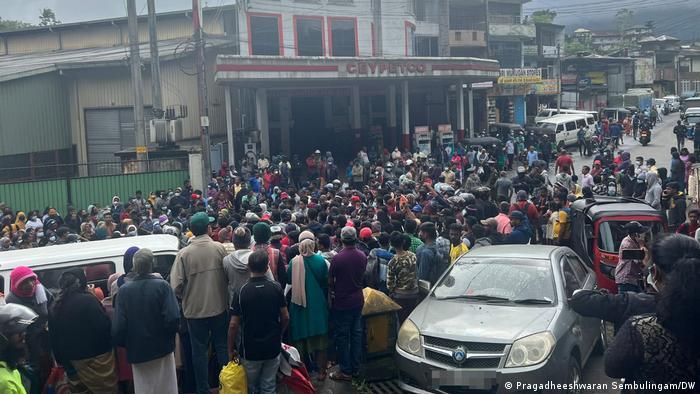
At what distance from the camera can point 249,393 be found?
21.0ft

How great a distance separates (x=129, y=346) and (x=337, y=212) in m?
6.25

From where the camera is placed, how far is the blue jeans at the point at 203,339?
707 centimetres

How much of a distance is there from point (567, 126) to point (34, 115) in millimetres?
24884

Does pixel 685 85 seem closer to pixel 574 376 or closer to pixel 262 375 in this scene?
pixel 574 376

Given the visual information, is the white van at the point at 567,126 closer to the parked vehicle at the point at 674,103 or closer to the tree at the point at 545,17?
the parked vehicle at the point at 674,103

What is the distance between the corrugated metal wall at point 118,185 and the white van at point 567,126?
21.1 metres

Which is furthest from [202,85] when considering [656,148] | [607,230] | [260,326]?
[656,148]

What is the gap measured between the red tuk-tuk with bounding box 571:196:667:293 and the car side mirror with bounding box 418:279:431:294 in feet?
11.3

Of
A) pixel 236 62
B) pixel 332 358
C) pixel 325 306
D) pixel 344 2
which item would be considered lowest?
pixel 332 358

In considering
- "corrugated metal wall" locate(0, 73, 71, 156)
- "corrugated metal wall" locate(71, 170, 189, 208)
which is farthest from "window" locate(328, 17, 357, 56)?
"corrugated metal wall" locate(71, 170, 189, 208)

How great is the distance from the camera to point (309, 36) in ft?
105

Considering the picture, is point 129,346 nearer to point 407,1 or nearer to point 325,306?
point 325,306

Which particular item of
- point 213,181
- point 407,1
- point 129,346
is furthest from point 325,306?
point 407,1

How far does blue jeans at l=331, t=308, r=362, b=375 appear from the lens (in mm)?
7723
